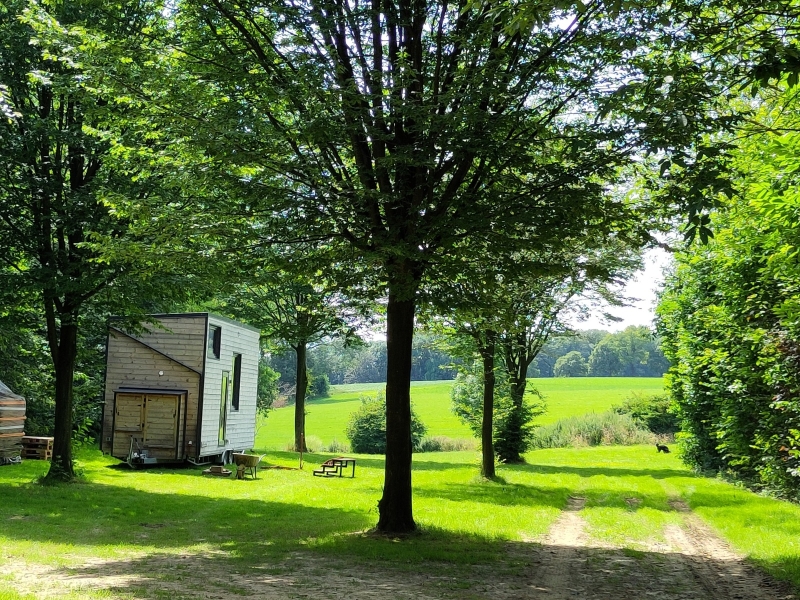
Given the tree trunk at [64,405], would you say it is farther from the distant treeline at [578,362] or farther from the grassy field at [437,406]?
the distant treeline at [578,362]

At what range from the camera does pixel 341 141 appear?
31.9 ft

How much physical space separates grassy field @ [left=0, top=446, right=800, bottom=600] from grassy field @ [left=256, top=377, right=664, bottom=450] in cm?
2854

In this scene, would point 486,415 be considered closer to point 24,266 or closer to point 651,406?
point 24,266

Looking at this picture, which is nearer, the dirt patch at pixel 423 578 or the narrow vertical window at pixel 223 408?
the dirt patch at pixel 423 578

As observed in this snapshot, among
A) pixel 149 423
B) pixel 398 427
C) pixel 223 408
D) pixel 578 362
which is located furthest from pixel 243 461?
pixel 578 362

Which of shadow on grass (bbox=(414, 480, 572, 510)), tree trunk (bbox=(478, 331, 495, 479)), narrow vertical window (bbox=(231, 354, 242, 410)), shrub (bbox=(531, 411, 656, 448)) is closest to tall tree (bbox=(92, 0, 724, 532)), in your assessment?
shadow on grass (bbox=(414, 480, 572, 510))

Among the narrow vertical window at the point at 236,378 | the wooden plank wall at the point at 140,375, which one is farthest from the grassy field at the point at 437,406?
the wooden plank wall at the point at 140,375

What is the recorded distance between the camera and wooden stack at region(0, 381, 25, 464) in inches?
768

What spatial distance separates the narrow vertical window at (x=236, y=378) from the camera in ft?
86.9

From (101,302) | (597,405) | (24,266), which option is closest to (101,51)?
(101,302)

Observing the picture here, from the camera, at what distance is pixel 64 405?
53.6 ft

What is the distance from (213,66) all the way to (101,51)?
1.39 m

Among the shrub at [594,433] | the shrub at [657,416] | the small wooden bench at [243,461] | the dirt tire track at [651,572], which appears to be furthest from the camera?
the shrub at [657,416]

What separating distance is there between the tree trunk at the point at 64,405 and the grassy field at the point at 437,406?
101ft
